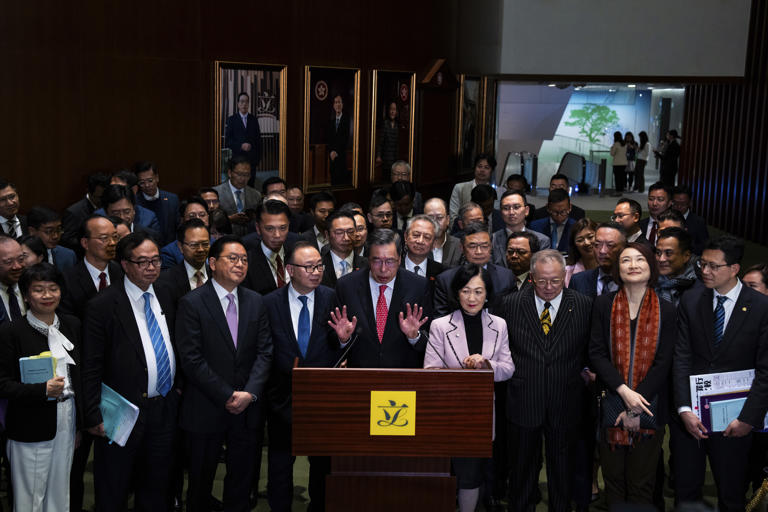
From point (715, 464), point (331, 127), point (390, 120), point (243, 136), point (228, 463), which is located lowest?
point (228, 463)

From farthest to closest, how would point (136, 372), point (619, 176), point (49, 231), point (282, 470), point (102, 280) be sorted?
point (619, 176), point (49, 231), point (102, 280), point (282, 470), point (136, 372)

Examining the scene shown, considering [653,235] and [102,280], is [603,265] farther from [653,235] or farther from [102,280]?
[102,280]

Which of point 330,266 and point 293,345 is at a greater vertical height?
point 330,266

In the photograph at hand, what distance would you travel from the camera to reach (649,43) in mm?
12227

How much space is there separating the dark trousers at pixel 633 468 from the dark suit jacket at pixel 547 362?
0.28 meters

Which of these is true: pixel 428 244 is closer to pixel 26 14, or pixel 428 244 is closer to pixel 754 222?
pixel 26 14

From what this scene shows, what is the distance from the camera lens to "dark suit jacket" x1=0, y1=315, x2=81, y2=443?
161 inches

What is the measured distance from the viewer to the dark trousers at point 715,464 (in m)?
4.50

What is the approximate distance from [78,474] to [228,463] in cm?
89

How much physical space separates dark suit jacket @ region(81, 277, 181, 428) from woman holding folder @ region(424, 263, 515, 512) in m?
1.51

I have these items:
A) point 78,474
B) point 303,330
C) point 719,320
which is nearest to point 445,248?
point 303,330

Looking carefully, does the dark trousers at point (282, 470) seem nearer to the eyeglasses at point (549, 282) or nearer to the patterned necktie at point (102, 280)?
the patterned necktie at point (102, 280)

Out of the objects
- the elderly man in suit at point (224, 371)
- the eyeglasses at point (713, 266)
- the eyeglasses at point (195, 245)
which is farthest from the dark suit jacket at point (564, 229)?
the elderly man in suit at point (224, 371)

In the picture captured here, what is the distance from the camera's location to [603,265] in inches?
206
